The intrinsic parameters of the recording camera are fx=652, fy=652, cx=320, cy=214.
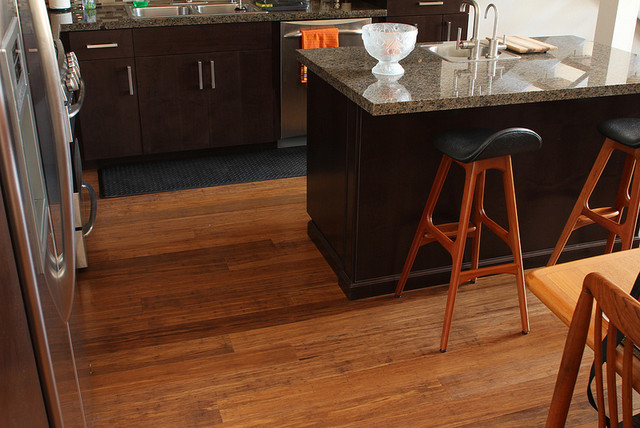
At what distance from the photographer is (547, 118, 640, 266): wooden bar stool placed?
2.48m

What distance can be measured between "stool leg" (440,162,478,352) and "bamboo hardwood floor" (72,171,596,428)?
10 cm

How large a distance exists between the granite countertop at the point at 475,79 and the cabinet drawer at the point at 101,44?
134 cm

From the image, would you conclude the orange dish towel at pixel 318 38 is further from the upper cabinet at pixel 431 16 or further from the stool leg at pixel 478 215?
the stool leg at pixel 478 215

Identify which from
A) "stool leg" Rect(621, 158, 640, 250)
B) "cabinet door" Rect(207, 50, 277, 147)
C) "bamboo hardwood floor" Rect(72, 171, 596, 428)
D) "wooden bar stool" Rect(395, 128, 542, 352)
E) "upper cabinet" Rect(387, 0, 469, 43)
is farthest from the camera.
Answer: "upper cabinet" Rect(387, 0, 469, 43)

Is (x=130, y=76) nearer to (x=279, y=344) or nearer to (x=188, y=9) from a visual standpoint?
(x=188, y=9)

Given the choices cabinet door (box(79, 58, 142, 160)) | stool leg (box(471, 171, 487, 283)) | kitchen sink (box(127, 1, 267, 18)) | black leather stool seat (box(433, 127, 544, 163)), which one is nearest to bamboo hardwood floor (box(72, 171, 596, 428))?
stool leg (box(471, 171, 487, 283))

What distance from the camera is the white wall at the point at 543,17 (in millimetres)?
5199

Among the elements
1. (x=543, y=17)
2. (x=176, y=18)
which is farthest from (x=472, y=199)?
(x=543, y=17)

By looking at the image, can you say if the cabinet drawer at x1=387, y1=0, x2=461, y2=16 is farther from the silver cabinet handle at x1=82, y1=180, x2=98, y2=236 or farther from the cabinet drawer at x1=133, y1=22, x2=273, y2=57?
the silver cabinet handle at x1=82, y1=180, x2=98, y2=236

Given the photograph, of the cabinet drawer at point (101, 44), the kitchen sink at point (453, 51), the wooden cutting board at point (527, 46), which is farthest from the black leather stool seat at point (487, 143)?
the cabinet drawer at point (101, 44)

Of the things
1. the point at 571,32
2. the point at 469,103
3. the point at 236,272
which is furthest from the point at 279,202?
the point at 571,32

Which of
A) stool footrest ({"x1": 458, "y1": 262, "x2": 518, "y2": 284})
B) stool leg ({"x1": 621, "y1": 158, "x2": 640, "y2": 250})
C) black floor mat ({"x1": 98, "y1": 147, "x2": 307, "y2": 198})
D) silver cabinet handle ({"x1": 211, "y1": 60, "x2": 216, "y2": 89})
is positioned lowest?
black floor mat ({"x1": 98, "y1": 147, "x2": 307, "y2": 198})

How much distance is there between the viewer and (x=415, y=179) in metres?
2.64

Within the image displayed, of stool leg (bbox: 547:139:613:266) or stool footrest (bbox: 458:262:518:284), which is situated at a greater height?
stool leg (bbox: 547:139:613:266)
